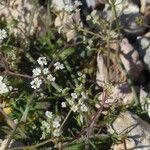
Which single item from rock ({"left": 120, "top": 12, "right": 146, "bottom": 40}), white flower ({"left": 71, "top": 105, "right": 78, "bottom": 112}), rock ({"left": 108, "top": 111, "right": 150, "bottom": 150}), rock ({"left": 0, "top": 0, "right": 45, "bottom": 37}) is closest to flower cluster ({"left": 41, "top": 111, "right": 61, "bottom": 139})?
white flower ({"left": 71, "top": 105, "right": 78, "bottom": 112})

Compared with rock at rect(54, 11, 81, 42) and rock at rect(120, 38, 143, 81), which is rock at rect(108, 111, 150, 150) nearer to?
rock at rect(120, 38, 143, 81)

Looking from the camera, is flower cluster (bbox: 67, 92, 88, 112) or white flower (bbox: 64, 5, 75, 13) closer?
flower cluster (bbox: 67, 92, 88, 112)

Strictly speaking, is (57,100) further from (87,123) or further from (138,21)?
(138,21)

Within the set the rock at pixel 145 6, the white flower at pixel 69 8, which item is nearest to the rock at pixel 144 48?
the rock at pixel 145 6

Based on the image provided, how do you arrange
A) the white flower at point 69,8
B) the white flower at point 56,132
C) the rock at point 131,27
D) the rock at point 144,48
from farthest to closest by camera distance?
the rock at point 131,27 → the rock at point 144,48 → the white flower at point 69,8 → the white flower at point 56,132

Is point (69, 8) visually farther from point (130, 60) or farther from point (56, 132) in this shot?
point (56, 132)

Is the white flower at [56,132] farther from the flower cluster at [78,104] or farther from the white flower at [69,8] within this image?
the white flower at [69,8]
